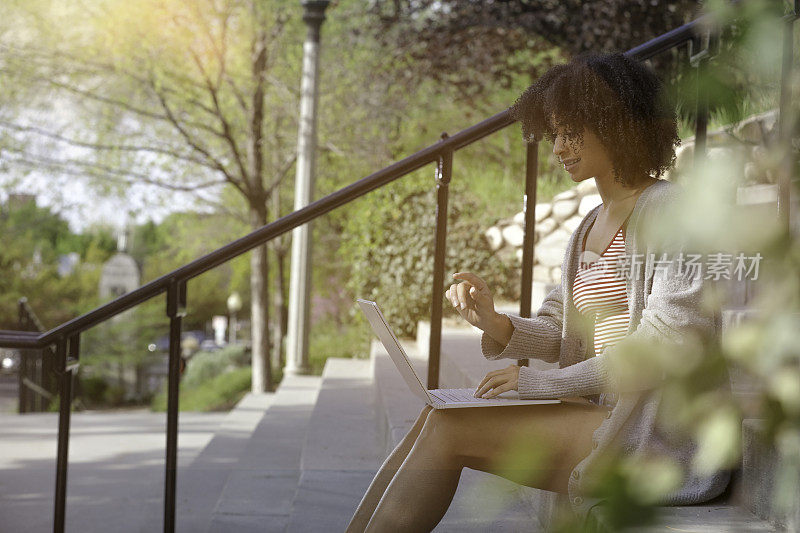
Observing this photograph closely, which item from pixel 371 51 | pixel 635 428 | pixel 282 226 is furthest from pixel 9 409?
pixel 635 428

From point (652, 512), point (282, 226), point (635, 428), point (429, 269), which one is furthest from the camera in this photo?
point (429, 269)

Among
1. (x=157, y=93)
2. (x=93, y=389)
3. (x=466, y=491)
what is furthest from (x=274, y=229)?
(x=93, y=389)

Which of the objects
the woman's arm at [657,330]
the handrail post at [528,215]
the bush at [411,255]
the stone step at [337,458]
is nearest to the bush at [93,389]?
the bush at [411,255]

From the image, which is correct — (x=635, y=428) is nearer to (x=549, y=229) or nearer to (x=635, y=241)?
(x=635, y=241)

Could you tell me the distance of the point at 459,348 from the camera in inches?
193

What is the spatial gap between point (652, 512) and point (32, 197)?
571 inches

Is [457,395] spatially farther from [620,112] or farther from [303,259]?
[303,259]

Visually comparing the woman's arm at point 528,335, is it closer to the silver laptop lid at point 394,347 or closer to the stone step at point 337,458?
the silver laptop lid at point 394,347

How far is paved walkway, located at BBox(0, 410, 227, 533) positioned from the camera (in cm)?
387

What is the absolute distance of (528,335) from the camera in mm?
2096

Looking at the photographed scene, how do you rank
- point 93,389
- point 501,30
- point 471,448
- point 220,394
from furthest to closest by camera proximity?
point 93,389 < point 220,394 < point 501,30 < point 471,448

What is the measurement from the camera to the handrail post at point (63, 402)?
2.72 meters

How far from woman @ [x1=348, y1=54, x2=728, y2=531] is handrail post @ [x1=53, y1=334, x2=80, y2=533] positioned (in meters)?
1.29

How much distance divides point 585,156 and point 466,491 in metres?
1.01
